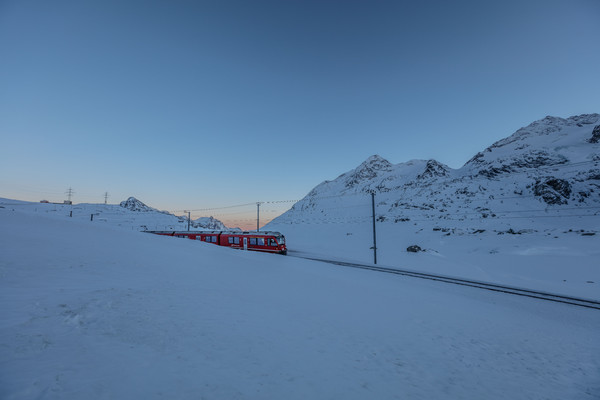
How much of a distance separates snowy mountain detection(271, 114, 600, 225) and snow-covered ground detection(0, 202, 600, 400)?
125ft

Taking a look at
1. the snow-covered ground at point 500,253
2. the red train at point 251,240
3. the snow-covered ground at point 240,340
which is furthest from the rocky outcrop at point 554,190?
the red train at point 251,240

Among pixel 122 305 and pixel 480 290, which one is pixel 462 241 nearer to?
pixel 480 290

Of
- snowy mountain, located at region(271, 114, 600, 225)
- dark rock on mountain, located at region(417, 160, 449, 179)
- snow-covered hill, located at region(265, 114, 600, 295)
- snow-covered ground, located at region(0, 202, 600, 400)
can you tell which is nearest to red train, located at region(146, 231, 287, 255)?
snow-covered hill, located at region(265, 114, 600, 295)

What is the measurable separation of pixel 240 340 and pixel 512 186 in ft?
224

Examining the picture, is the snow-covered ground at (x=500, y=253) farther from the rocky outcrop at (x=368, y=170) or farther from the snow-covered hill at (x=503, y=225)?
the rocky outcrop at (x=368, y=170)

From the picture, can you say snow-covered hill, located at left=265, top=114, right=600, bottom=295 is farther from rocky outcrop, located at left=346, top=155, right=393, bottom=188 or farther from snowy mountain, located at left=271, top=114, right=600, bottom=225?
rocky outcrop, located at left=346, top=155, right=393, bottom=188

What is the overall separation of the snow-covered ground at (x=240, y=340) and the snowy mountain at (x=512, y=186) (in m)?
38.0

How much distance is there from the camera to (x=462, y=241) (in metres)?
33.2

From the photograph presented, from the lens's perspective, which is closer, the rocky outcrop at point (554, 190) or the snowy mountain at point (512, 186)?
the rocky outcrop at point (554, 190)

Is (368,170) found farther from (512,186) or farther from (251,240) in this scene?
(251,240)

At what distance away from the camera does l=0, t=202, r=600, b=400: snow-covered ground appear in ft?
9.97

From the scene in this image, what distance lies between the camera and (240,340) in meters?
4.51

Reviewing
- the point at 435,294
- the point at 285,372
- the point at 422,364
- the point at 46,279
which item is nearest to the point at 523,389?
the point at 422,364

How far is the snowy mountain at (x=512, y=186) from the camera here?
42175mm
